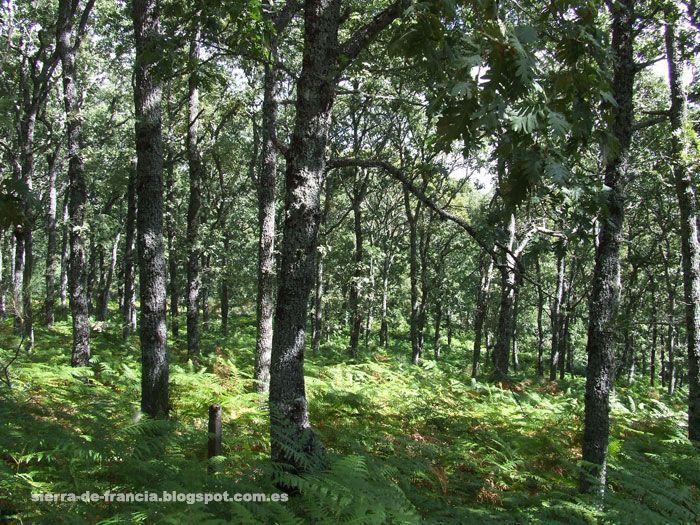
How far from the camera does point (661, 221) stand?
19609mm

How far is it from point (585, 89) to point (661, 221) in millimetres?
21807

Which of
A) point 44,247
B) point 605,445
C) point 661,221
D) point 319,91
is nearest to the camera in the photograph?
point 319,91

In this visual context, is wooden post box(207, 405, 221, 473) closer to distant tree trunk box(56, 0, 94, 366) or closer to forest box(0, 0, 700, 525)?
forest box(0, 0, 700, 525)

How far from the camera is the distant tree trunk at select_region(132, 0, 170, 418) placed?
600cm

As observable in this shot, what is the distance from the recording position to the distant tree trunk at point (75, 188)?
9156mm

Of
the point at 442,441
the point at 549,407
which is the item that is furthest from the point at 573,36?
the point at 549,407

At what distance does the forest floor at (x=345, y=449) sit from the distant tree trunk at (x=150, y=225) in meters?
0.63

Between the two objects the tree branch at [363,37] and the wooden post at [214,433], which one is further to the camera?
the wooden post at [214,433]

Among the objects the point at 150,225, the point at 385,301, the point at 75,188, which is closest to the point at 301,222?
the point at 150,225

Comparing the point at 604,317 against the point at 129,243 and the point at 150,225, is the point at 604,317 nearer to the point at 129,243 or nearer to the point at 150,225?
the point at 150,225

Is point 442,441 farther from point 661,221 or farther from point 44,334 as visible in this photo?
point 661,221

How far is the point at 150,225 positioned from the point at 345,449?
421 centimetres

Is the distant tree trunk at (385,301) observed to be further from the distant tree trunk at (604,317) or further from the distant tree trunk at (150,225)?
the distant tree trunk at (604,317)

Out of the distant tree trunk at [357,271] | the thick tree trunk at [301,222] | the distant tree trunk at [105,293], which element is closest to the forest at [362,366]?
the thick tree trunk at [301,222]
